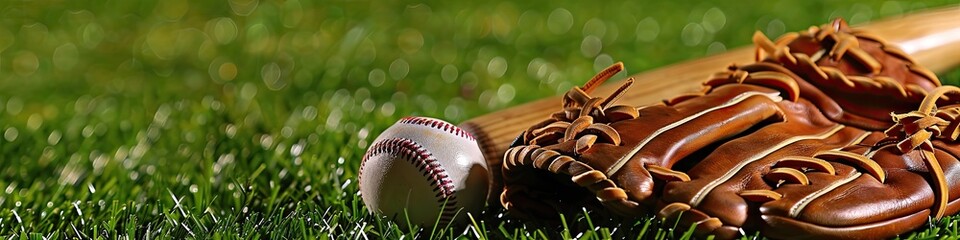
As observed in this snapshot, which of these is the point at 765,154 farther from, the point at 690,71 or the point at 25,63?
the point at 25,63

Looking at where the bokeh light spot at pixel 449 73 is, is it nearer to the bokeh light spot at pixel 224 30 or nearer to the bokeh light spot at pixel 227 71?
the bokeh light spot at pixel 227 71

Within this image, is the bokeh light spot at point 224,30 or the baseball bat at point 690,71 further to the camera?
the bokeh light spot at point 224,30

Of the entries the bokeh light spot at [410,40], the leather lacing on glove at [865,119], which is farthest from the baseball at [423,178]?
the bokeh light spot at [410,40]

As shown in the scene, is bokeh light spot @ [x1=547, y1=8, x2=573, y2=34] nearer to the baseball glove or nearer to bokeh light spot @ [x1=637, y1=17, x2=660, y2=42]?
bokeh light spot @ [x1=637, y1=17, x2=660, y2=42]

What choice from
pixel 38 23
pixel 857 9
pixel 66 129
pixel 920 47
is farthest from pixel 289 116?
pixel 857 9

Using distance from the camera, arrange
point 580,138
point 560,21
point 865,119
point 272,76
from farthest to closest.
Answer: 1. point 560,21
2. point 272,76
3. point 865,119
4. point 580,138

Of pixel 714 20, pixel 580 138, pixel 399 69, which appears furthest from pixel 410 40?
pixel 580 138
